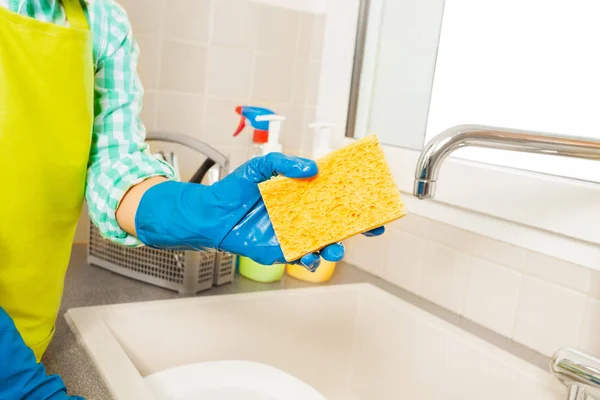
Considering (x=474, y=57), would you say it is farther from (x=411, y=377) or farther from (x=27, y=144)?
(x=27, y=144)

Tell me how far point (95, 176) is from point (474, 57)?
72cm

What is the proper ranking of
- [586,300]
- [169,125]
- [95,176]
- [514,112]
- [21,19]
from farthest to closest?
[169,125] < [514,112] < [586,300] < [95,176] < [21,19]

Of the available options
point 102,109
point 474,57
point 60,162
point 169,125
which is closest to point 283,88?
point 169,125

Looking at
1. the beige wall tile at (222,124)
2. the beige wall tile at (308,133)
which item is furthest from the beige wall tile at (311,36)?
the beige wall tile at (222,124)

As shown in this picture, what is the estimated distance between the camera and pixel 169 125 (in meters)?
1.27

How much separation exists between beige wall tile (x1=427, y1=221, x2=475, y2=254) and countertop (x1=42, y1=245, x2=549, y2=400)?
126 mm

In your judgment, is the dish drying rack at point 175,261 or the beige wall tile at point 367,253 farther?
the beige wall tile at point 367,253

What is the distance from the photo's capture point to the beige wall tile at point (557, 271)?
0.91 meters

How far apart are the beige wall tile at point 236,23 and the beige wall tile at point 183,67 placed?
59mm

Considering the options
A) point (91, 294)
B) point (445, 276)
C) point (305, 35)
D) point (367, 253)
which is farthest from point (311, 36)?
point (91, 294)

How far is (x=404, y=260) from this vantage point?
1.21 metres

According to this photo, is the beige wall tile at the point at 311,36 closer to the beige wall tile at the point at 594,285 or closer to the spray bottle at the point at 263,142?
the spray bottle at the point at 263,142

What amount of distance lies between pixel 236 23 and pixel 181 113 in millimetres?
242

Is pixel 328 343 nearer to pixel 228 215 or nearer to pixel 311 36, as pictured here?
pixel 228 215
